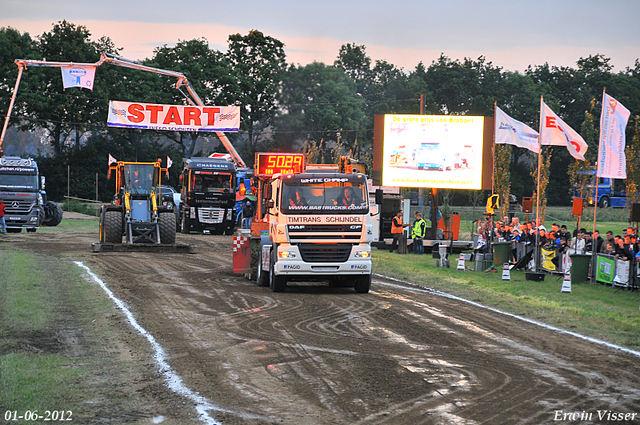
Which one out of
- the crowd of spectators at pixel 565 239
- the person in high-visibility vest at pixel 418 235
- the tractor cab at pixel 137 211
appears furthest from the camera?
the person in high-visibility vest at pixel 418 235

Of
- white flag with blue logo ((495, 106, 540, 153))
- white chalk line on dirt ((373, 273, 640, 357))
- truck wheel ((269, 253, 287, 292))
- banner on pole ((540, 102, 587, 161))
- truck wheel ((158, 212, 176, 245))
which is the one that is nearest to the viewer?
white chalk line on dirt ((373, 273, 640, 357))

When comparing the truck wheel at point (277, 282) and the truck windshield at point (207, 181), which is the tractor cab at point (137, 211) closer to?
the truck windshield at point (207, 181)

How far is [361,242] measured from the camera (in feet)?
57.0

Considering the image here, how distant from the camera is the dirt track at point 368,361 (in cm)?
780

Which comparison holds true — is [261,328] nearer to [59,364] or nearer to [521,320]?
[59,364]

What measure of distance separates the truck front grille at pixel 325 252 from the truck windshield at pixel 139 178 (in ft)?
44.3

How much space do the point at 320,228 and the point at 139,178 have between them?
14.0m

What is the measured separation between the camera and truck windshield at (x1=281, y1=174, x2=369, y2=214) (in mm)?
17219

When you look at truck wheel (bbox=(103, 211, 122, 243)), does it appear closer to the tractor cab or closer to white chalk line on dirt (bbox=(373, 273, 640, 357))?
the tractor cab

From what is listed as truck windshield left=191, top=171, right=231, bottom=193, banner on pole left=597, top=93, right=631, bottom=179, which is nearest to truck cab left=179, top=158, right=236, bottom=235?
truck windshield left=191, top=171, right=231, bottom=193

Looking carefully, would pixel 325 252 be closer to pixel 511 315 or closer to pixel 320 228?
pixel 320 228

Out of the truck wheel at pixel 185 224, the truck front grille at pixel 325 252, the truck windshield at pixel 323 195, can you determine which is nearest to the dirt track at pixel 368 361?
the truck front grille at pixel 325 252

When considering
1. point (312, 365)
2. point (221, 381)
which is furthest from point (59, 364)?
point (312, 365)

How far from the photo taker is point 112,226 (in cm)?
2856
